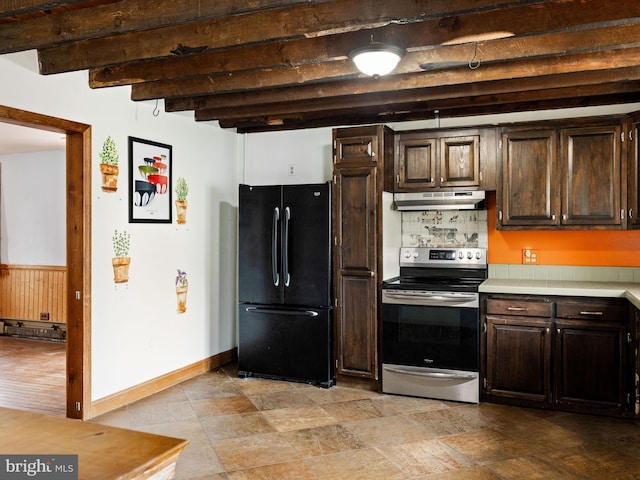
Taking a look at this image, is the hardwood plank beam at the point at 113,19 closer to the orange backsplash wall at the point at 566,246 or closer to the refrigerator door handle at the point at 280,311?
the refrigerator door handle at the point at 280,311

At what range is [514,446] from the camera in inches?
137

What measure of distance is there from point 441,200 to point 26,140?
16.3ft

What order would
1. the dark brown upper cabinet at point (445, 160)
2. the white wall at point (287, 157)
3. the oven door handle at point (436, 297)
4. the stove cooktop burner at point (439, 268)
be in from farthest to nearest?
1. the white wall at point (287, 157)
2. the stove cooktop burner at point (439, 268)
3. the dark brown upper cabinet at point (445, 160)
4. the oven door handle at point (436, 297)

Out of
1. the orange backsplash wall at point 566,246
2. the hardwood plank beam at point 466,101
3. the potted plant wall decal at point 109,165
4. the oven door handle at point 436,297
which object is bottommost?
the oven door handle at point 436,297

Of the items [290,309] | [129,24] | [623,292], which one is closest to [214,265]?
[290,309]

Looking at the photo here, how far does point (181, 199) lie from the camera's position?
16.3ft

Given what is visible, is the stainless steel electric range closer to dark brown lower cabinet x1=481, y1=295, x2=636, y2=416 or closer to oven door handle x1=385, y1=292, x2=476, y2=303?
oven door handle x1=385, y1=292, x2=476, y2=303

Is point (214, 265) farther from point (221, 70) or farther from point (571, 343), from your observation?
point (571, 343)

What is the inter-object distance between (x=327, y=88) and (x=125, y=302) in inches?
89.0

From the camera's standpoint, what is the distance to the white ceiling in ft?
19.3

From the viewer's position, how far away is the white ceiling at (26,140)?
5.89 meters

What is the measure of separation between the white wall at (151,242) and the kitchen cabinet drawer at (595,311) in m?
3.16

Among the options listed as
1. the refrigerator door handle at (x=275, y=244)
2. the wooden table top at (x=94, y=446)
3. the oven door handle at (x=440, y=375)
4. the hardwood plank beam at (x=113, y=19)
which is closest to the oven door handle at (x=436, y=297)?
the oven door handle at (x=440, y=375)

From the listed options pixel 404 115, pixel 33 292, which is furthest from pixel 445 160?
pixel 33 292
